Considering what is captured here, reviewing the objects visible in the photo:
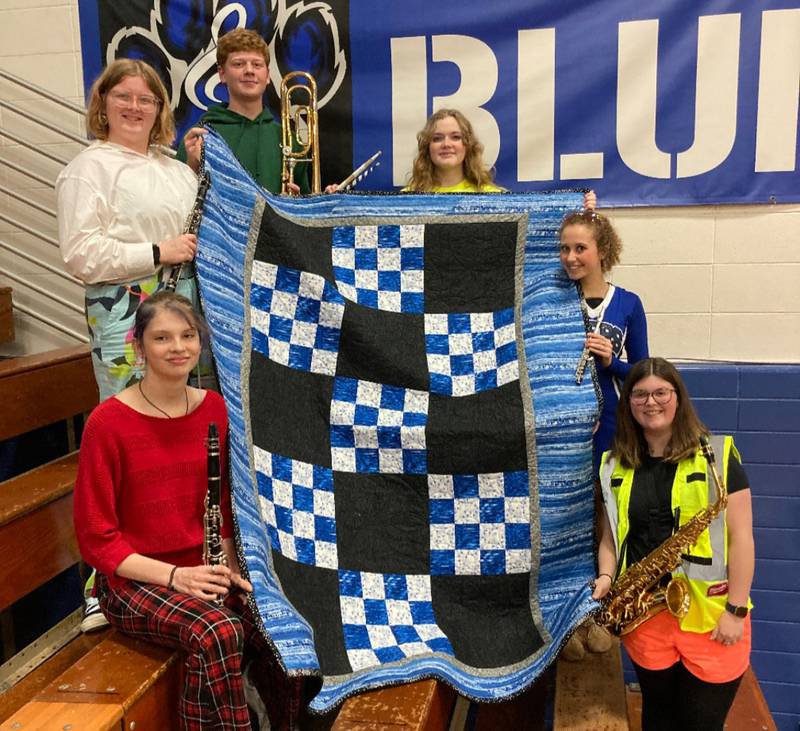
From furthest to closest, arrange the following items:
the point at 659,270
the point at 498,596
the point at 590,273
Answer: the point at 659,270, the point at 590,273, the point at 498,596

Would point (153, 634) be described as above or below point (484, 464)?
below

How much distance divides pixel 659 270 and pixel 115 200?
204 centimetres

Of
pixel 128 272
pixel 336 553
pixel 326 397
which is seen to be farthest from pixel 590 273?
pixel 128 272

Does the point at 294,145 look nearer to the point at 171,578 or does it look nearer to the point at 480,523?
the point at 480,523

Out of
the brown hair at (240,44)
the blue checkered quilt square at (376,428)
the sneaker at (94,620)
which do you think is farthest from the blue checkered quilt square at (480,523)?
the brown hair at (240,44)

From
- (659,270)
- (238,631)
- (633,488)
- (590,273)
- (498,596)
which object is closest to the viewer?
(238,631)

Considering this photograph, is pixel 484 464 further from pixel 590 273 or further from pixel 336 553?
pixel 590 273

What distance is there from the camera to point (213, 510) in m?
1.83

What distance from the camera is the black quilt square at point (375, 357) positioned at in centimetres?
227

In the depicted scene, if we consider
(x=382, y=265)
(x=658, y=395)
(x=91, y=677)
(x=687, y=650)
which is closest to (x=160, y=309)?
(x=382, y=265)

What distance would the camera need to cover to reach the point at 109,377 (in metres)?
2.26

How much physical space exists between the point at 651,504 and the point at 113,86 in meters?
1.86

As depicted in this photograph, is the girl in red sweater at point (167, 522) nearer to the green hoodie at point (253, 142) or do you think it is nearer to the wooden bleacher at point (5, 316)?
the green hoodie at point (253, 142)

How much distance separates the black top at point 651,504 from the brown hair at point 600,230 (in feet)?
2.09
